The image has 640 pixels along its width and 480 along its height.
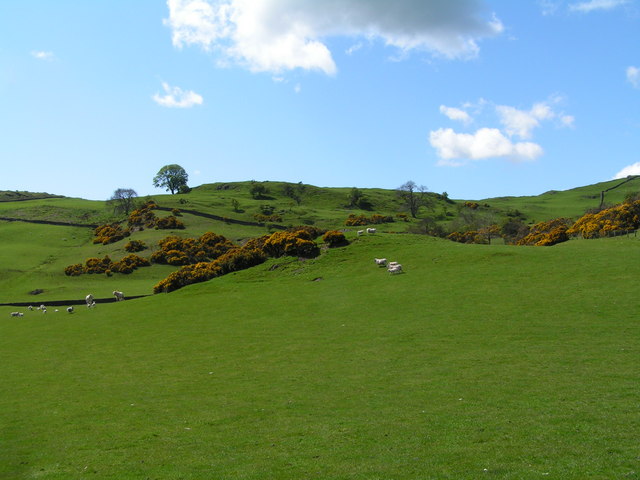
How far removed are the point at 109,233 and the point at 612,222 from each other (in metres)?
93.3

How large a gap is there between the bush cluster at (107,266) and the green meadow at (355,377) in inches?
1138

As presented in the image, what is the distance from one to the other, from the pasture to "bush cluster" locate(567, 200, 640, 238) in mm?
13181

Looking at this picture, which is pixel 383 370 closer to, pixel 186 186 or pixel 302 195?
pixel 302 195

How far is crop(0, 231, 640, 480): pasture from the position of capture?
1333 centimetres

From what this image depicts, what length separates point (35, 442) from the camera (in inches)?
635

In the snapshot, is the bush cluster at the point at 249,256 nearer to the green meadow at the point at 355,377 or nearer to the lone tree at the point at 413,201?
the green meadow at the point at 355,377

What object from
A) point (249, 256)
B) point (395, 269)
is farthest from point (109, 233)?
point (395, 269)

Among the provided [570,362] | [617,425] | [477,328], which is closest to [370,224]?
[477,328]

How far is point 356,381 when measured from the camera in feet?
68.8

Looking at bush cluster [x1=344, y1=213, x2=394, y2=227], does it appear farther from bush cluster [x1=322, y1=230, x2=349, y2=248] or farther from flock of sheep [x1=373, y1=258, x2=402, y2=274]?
flock of sheep [x1=373, y1=258, x2=402, y2=274]

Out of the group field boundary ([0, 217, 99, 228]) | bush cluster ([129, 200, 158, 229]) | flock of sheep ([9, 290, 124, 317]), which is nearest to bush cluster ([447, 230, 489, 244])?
flock of sheep ([9, 290, 124, 317])

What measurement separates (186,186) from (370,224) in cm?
10475

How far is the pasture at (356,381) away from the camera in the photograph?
1333cm

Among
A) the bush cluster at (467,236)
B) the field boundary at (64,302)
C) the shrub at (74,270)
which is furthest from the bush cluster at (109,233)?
the bush cluster at (467,236)
